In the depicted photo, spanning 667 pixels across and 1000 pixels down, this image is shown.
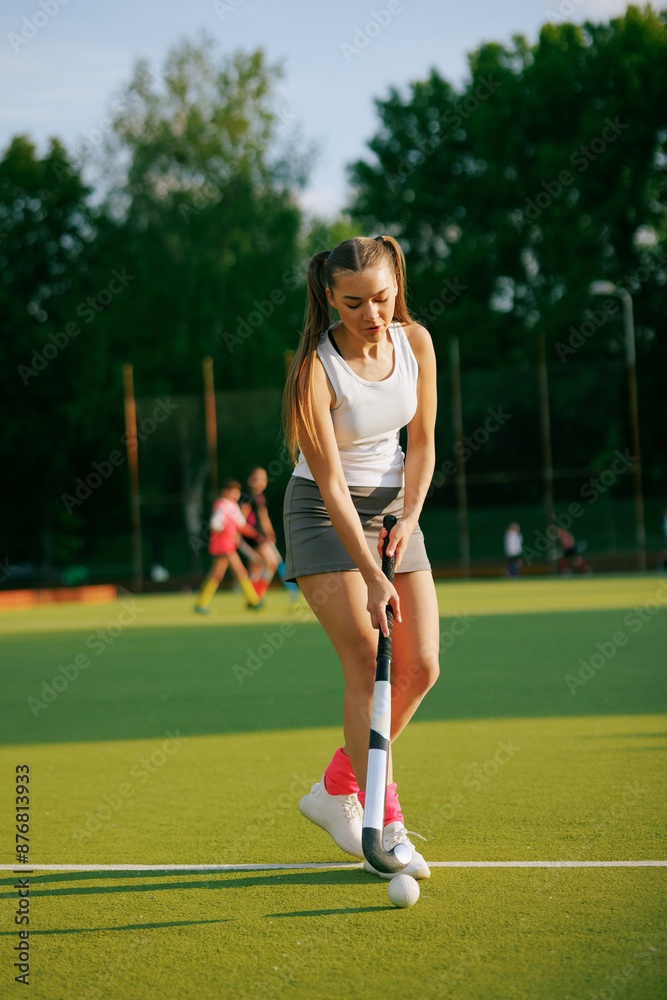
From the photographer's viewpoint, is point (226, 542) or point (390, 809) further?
point (226, 542)

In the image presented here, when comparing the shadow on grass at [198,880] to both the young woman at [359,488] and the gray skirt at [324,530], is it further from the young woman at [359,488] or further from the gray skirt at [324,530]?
the gray skirt at [324,530]

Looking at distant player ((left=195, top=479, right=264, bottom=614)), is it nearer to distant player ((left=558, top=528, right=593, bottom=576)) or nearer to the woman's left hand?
distant player ((left=558, top=528, right=593, bottom=576))

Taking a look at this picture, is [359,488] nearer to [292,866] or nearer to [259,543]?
[292,866]

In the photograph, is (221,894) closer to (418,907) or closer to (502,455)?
(418,907)

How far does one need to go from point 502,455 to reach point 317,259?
24.4 m

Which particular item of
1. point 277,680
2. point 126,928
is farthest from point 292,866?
point 277,680

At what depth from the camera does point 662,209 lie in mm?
38594

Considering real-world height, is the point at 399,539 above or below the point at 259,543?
above

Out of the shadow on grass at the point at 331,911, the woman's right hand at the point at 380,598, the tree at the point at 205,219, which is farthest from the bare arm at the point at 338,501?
the tree at the point at 205,219

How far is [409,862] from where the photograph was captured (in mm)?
3537

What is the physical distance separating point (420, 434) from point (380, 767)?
113 cm

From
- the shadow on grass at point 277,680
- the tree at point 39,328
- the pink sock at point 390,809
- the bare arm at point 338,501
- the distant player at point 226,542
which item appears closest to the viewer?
the bare arm at point 338,501

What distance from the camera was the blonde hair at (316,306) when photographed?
3.63m

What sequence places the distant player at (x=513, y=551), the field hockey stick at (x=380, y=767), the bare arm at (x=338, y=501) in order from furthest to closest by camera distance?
the distant player at (x=513, y=551)
the bare arm at (x=338, y=501)
the field hockey stick at (x=380, y=767)
